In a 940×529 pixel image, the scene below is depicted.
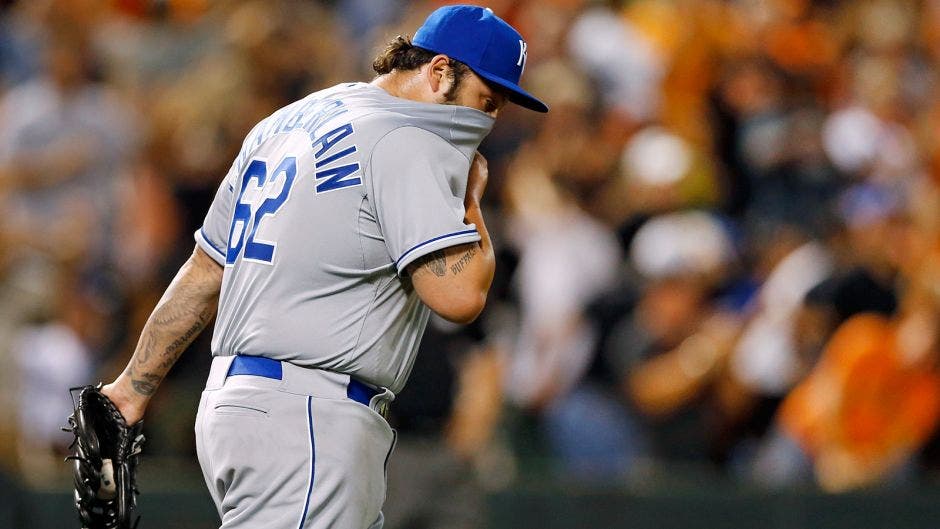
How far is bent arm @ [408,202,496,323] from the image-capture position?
11.0ft

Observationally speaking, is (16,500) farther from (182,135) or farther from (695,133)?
(695,133)

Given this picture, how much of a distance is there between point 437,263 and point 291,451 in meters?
0.57

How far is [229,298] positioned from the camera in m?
3.53

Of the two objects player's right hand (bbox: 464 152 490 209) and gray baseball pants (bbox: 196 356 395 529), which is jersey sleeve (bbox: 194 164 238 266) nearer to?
gray baseball pants (bbox: 196 356 395 529)

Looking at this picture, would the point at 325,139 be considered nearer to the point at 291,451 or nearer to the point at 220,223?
the point at 220,223

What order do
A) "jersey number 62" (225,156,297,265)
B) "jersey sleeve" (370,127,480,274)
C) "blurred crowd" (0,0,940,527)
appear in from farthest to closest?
"blurred crowd" (0,0,940,527), "jersey number 62" (225,156,297,265), "jersey sleeve" (370,127,480,274)

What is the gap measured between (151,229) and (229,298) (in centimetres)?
447

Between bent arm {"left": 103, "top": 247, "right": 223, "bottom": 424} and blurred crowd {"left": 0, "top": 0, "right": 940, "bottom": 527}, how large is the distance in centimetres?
227

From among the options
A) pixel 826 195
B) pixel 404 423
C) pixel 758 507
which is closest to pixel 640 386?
pixel 758 507

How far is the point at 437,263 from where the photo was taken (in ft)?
11.0

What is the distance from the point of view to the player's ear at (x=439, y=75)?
11.8 ft

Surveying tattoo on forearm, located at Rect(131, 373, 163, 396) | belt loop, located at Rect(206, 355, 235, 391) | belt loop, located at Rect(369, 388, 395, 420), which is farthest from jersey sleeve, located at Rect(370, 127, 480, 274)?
tattoo on forearm, located at Rect(131, 373, 163, 396)

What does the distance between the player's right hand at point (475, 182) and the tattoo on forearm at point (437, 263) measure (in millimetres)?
273

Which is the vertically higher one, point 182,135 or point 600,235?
point 182,135
